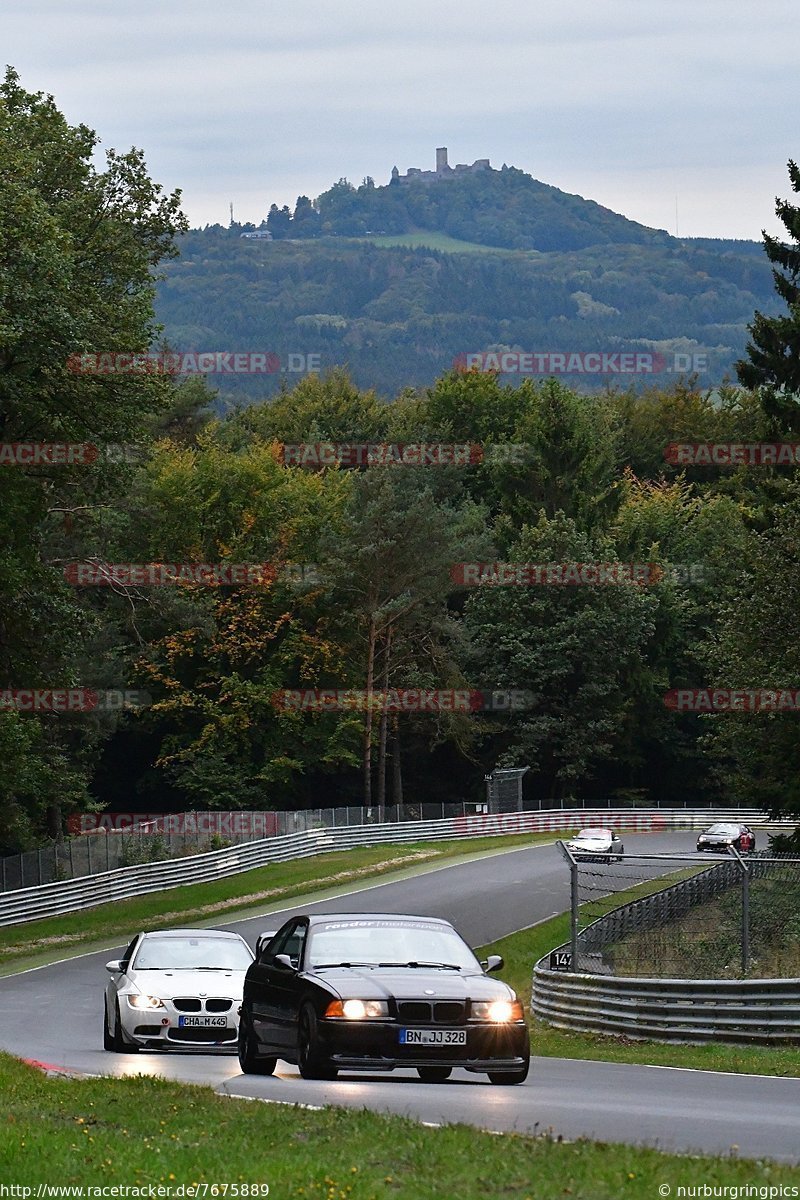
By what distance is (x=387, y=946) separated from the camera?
1489cm

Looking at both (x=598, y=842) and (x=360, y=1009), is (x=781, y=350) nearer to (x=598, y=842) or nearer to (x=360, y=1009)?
(x=598, y=842)

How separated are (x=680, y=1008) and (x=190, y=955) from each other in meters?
5.74

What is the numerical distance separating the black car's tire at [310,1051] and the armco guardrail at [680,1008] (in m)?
7.00

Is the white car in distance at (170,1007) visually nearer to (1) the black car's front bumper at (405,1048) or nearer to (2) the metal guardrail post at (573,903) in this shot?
(2) the metal guardrail post at (573,903)

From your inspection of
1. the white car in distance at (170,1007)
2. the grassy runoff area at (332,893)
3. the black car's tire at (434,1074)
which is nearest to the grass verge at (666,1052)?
the grassy runoff area at (332,893)

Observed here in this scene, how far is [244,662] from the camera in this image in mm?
79000

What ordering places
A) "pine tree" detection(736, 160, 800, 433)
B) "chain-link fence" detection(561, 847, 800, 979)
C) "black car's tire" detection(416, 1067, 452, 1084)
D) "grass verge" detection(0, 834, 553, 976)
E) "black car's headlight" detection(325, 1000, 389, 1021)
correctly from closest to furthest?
"black car's headlight" detection(325, 1000, 389, 1021), "black car's tire" detection(416, 1067, 452, 1084), "chain-link fence" detection(561, 847, 800, 979), "grass verge" detection(0, 834, 553, 976), "pine tree" detection(736, 160, 800, 433)

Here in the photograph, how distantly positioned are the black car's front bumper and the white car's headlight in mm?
5333

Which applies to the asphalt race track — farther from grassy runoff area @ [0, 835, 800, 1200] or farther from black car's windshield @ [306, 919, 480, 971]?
black car's windshield @ [306, 919, 480, 971]

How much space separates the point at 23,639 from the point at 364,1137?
33976 millimetres

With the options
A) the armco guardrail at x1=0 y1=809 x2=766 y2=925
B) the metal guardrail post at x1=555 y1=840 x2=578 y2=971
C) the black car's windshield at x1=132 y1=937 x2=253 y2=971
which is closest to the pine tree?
the armco guardrail at x1=0 y1=809 x2=766 y2=925

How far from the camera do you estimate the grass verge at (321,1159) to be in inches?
318

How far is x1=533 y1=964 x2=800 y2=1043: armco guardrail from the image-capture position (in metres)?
19.5

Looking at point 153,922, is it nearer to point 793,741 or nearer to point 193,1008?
point 793,741
